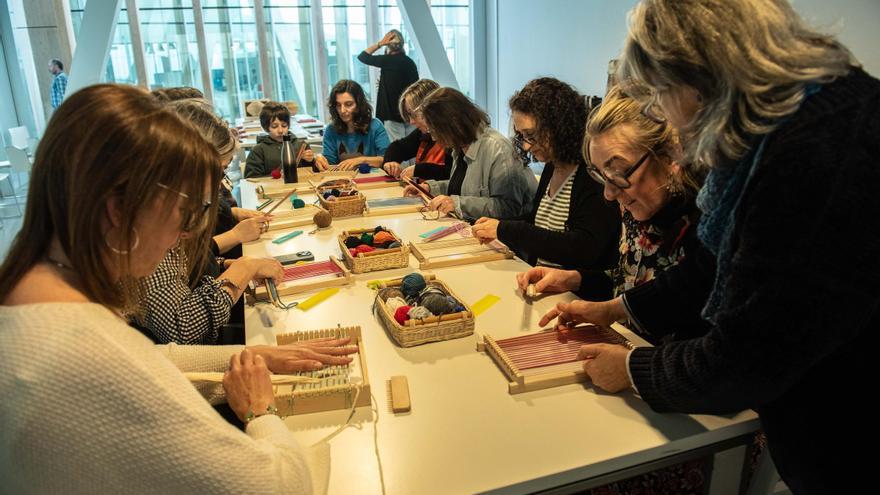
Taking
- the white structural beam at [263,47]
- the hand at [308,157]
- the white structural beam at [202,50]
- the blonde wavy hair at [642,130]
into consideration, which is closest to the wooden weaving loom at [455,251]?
the blonde wavy hair at [642,130]

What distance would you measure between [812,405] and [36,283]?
1181 millimetres

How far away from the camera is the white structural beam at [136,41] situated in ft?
26.2

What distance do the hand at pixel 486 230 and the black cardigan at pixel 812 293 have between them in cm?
131

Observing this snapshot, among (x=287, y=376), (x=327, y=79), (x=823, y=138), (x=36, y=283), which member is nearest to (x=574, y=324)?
(x=287, y=376)

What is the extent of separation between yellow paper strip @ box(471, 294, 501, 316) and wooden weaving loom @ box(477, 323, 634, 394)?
0.25m

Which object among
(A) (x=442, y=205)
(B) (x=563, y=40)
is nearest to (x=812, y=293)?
(A) (x=442, y=205)

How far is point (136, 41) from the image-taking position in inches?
318

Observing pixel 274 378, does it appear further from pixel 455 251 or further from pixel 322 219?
pixel 322 219

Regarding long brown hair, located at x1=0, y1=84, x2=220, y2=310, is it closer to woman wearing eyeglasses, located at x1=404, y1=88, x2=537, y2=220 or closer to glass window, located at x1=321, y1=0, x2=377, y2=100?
woman wearing eyeglasses, located at x1=404, y1=88, x2=537, y2=220

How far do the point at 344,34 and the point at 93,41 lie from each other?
3.98m

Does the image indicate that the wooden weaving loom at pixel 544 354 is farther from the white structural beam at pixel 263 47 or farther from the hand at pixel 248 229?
the white structural beam at pixel 263 47

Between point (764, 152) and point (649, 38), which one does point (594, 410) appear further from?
point (649, 38)

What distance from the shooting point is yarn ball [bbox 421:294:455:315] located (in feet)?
5.20

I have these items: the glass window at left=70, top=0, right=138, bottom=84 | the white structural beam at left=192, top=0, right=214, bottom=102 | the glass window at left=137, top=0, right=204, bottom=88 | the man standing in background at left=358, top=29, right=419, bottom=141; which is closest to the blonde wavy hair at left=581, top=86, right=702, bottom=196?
the man standing in background at left=358, top=29, right=419, bottom=141
